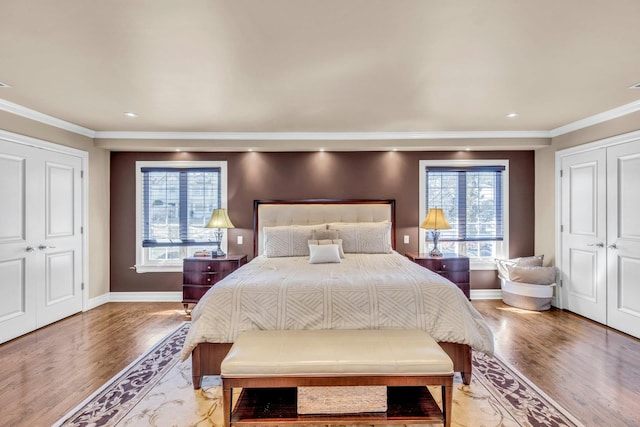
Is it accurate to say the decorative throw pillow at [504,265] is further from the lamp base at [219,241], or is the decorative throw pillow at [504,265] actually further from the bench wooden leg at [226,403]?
the bench wooden leg at [226,403]

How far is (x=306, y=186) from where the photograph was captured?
15.9 ft

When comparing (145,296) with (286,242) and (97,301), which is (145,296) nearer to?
(97,301)

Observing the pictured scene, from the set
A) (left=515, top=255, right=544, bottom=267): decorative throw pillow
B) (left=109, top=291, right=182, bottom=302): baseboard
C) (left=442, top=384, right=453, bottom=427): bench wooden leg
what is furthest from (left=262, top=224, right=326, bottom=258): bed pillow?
(left=515, top=255, right=544, bottom=267): decorative throw pillow

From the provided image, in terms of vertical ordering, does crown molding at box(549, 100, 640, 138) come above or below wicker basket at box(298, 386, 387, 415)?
above

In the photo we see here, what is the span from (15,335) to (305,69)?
4038 mm

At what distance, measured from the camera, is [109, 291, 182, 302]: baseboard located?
4820 millimetres

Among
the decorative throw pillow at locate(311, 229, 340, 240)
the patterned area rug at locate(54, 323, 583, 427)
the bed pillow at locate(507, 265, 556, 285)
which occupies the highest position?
the decorative throw pillow at locate(311, 229, 340, 240)

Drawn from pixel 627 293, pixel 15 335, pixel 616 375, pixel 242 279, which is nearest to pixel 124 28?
pixel 242 279

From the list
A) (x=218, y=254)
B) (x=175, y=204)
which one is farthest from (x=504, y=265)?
(x=175, y=204)

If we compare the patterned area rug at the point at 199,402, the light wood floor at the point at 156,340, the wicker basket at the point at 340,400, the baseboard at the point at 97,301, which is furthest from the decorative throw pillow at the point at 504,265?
the baseboard at the point at 97,301

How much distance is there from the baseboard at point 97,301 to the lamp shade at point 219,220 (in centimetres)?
193

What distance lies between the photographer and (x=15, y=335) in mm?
3414

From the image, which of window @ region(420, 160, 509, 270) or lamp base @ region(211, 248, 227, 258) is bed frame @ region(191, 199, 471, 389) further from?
window @ region(420, 160, 509, 270)

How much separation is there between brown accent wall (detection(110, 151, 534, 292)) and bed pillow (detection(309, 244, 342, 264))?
130 cm
